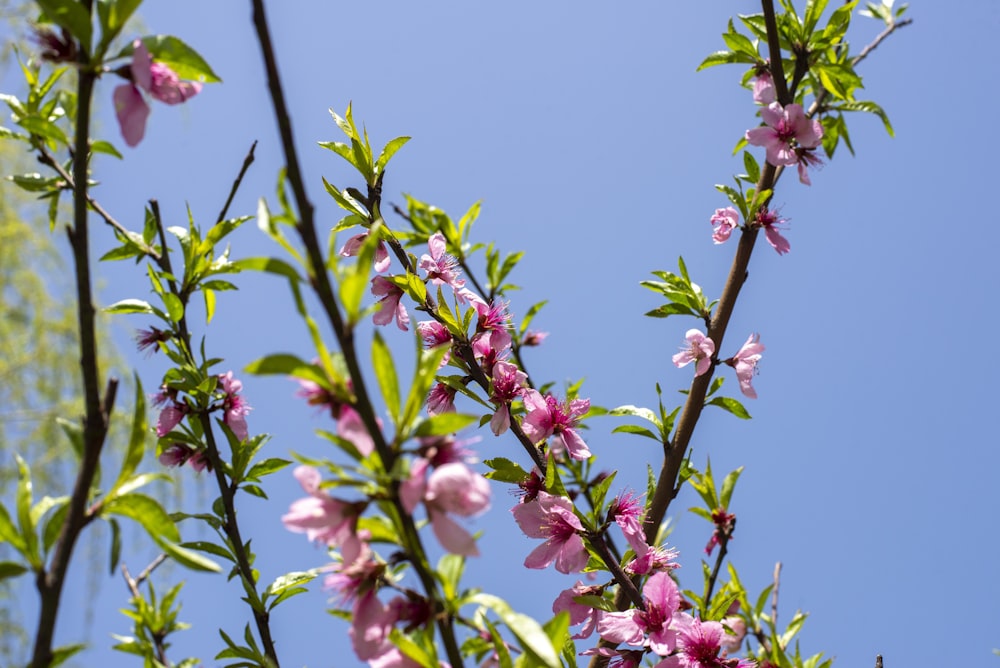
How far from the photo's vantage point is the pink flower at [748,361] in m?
1.63

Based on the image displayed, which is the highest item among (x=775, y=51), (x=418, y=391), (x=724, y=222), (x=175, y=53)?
(x=775, y=51)

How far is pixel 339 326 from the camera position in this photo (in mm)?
608

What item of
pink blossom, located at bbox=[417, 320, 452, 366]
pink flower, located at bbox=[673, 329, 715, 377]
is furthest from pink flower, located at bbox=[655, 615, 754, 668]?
pink blossom, located at bbox=[417, 320, 452, 366]

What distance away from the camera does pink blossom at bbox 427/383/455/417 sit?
1.46 m

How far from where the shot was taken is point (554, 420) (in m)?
1.47

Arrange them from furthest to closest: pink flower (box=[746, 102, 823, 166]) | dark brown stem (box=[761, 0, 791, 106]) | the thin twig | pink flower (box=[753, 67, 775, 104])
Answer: pink flower (box=[753, 67, 775, 104]), pink flower (box=[746, 102, 823, 166]), dark brown stem (box=[761, 0, 791, 106]), the thin twig

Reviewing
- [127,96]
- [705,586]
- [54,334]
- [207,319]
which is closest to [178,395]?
[207,319]

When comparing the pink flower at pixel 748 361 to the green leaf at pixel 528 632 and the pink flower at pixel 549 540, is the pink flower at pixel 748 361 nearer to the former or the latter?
the pink flower at pixel 549 540

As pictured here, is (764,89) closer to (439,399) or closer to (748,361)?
(748,361)

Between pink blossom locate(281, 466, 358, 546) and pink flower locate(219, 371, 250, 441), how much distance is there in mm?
666

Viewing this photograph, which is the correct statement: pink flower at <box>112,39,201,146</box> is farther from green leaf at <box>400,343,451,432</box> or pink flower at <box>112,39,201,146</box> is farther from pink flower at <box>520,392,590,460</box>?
pink flower at <box>520,392,590,460</box>

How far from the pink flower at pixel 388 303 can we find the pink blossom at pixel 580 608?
599mm

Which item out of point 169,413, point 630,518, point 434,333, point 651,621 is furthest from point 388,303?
point 651,621

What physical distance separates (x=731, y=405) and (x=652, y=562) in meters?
0.36
